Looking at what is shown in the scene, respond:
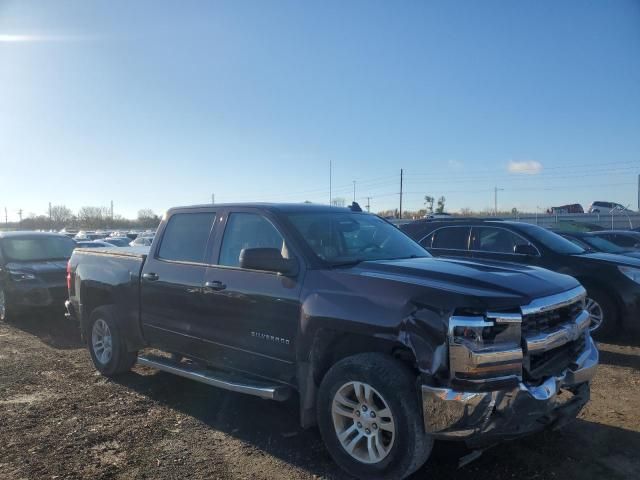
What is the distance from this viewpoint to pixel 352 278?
12.6ft

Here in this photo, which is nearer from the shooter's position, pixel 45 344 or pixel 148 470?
pixel 148 470

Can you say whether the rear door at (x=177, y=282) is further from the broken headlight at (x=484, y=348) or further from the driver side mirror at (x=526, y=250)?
the driver side mirror at (x=526, y=250)

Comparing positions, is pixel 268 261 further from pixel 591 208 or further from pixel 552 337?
pixel 591 208

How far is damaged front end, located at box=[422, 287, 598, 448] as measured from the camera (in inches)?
125

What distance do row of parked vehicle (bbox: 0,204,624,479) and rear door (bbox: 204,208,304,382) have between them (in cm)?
1

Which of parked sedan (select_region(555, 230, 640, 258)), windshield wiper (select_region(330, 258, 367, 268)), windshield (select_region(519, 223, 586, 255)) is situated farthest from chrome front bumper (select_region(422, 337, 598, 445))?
parked sedan (select_region(555, 230, 640, 258))

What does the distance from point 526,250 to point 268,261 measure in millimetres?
5212

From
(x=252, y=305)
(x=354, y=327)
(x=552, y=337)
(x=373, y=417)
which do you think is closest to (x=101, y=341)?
(x=252, y=305)

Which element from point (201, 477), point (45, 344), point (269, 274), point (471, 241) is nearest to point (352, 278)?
point (269, 274)

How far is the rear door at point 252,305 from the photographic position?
4.17 m

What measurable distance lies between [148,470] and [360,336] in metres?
1.82

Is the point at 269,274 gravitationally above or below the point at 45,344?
above

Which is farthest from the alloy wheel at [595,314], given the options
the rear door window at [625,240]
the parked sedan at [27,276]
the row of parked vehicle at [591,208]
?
the row of parked vehicle at [591,208]

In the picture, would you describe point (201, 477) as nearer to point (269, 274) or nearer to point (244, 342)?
point (244, 342)
